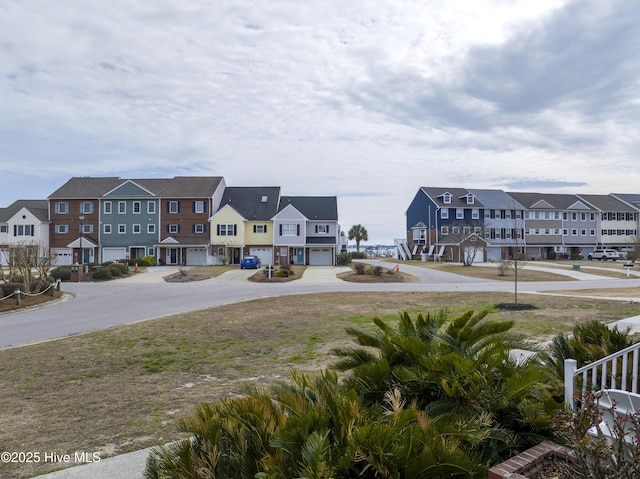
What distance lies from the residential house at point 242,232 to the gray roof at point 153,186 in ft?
11.7

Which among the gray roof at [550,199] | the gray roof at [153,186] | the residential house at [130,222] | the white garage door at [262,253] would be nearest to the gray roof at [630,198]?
the gray roof at [550,199]

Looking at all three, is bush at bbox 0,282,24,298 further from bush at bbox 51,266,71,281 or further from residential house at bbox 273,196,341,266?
residential house at bbox 273,196,341,266

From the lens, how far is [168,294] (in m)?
24.7

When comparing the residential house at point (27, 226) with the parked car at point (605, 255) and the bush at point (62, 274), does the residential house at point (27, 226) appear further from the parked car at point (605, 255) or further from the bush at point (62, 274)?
the parked car at point (605, 255)

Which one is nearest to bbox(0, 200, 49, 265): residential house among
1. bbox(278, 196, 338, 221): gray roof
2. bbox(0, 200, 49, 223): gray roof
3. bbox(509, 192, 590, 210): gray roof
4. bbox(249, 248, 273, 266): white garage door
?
bbox(0, 200, 49, 223): gray roof

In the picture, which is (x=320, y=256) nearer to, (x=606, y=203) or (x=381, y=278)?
(x=381, y=278)

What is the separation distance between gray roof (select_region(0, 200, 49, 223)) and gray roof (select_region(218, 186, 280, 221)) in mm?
22033

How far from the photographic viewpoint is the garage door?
173ft

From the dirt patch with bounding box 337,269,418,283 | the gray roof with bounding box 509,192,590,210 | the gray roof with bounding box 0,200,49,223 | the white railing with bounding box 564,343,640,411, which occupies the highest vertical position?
the gray roof with bounding box 509,192,590,210

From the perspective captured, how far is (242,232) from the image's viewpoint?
171 feet

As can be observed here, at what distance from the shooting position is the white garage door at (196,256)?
51844 millimetres

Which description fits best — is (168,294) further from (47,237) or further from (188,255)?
(47,237)

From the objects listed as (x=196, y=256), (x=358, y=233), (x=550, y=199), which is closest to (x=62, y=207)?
(x=196, y=256)

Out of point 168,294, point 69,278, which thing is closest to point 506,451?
point 168,294
